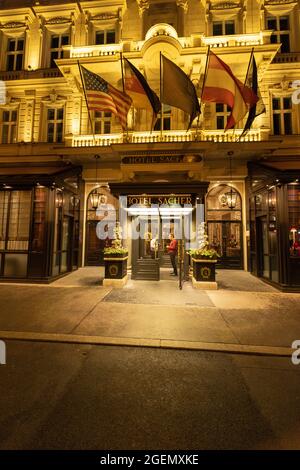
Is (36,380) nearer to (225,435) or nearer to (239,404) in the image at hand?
(225,435)

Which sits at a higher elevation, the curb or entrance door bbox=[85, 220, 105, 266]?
entrance door bbox=[85, 220, 105, 266]

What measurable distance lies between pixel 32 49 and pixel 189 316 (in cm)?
1968

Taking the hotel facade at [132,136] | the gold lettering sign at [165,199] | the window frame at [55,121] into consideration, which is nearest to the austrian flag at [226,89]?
the hotel facade at [132,136]

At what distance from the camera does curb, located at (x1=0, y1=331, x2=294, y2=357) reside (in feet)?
13.9

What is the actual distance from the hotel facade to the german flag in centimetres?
123

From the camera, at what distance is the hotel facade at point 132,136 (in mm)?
10453

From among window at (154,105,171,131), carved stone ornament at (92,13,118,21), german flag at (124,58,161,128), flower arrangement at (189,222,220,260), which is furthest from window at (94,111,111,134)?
flower arrangement at (189,222,220,260)

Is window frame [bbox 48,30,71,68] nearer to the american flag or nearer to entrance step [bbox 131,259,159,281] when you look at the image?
the american flag

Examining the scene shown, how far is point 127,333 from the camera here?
4.89 m

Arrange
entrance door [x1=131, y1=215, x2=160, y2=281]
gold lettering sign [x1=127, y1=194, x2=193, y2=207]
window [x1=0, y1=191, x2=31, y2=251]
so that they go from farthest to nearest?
entrance door [x1=131, y1=215, x2=160, y2=281]
gold lettering sign [x1=127, y1=194, x2=193, y2=207]
window [x1=0, y1=191, x2=31, y2=251]

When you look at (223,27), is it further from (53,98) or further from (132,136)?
(53,98)

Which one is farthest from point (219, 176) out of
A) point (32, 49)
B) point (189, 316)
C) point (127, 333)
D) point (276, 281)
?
point (32, 49)

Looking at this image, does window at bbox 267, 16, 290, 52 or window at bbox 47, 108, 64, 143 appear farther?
window at bbox 47, 108, 64, 143

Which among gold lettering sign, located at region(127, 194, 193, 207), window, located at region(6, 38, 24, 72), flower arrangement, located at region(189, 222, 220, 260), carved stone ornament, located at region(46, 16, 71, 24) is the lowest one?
flower arrangement, located at region(189, 222, 220, 260)
